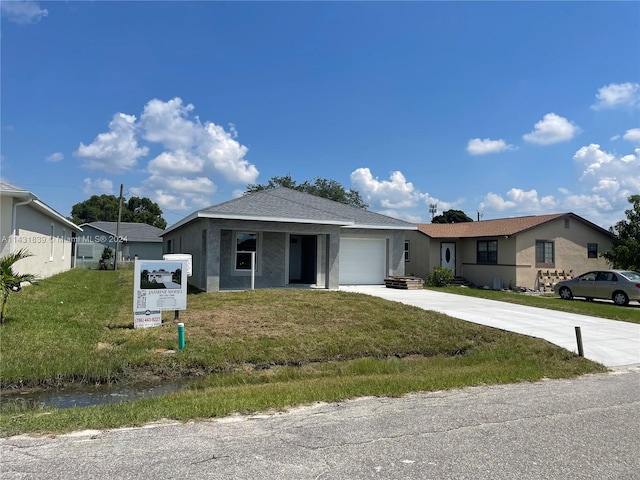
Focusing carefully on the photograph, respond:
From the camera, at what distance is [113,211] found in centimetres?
8169

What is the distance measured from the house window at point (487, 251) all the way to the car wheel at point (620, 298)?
681 cm

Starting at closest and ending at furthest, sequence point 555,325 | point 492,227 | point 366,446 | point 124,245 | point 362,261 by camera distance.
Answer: point 366,446, point 555,325, point 362,261, point 492,227, point 124,245

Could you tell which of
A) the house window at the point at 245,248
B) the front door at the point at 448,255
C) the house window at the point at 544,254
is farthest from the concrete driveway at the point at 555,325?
the front door at the point at 448,255

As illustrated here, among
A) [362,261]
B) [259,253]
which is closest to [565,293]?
[362,261]

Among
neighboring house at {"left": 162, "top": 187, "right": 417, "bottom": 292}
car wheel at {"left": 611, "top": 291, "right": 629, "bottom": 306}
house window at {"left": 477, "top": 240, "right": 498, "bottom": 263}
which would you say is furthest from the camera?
house window at {"left": 477, "top": 240, "right": 498, "bottom": 263}

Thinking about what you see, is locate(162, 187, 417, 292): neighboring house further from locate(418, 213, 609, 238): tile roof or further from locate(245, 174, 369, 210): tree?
locate(245, 174, 369, 210): tree

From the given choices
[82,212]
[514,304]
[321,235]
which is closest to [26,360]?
[321,235]

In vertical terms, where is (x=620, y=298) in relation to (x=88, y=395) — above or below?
above

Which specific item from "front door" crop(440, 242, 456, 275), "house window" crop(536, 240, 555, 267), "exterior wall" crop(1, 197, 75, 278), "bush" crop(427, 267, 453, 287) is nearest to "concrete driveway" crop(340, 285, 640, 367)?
"bush" crop(427, 267, 453, 287)

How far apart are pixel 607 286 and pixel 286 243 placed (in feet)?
42.3

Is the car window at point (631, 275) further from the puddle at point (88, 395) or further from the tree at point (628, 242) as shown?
the puddle at point (88, 395)

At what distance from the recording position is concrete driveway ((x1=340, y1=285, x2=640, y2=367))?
9281 mm

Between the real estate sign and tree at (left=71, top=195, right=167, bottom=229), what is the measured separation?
2557 inches

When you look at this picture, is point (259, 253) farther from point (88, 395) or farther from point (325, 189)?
point (325, 189)
